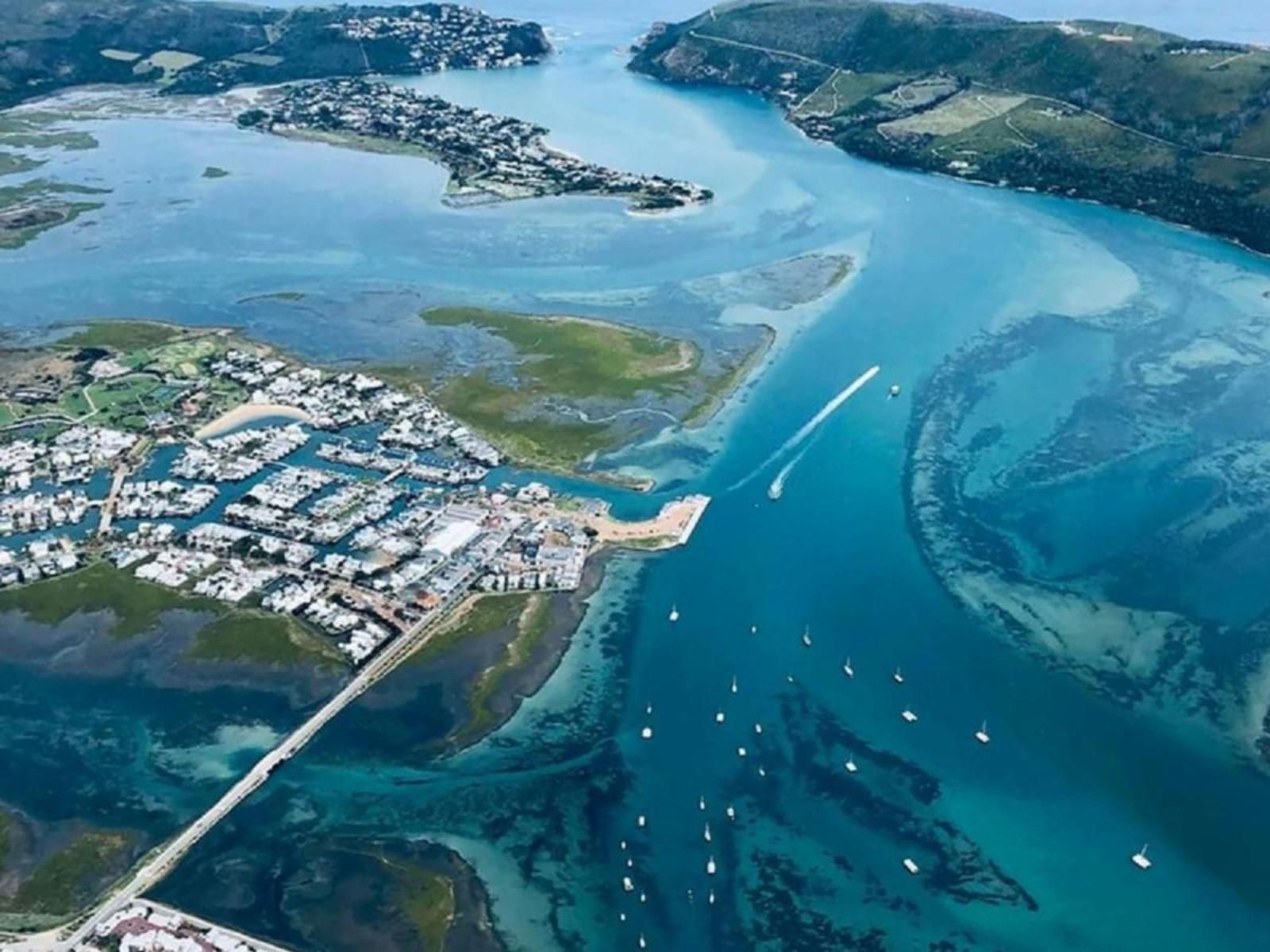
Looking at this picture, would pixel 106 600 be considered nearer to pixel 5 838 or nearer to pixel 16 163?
pixel 5 838

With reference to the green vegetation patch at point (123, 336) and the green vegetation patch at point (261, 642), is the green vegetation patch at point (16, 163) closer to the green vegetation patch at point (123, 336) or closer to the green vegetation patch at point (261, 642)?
the green vegetation patch at point (123, 336)

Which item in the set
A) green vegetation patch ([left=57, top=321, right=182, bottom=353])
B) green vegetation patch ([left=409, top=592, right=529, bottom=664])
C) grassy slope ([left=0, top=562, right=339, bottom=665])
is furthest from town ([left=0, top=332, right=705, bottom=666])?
green vegetation patch ([left=57, top=321, right=182, bottom=353])

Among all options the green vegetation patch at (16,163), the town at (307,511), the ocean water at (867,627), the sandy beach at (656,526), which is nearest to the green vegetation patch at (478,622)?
the town at (307,511)

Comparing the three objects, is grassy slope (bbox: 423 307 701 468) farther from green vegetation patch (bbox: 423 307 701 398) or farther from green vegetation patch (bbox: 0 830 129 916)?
green vegetation patch (bbox: 0 830 129 916)

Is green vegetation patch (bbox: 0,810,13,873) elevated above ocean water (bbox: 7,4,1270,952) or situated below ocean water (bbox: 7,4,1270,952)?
below

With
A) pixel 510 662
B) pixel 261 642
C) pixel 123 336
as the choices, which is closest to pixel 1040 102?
pixel 123 336

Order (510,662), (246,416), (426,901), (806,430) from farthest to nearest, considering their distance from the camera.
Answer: (246,416)
(806,430)
(510,662)
(426,901)
